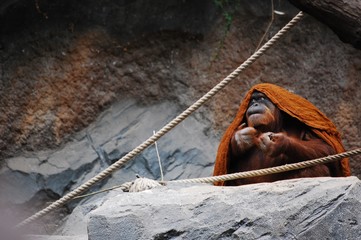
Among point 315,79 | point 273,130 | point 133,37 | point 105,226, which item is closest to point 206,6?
point 133,37

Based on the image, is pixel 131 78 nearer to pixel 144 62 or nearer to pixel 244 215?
pixel 144 62

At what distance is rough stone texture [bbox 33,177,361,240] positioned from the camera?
9.16 feet

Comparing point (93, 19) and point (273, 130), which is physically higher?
point (93, 19)

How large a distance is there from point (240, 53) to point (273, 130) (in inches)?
53.2

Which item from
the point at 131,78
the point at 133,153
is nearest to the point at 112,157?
the point at 131,78

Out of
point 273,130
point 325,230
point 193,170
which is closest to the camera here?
point 325,230

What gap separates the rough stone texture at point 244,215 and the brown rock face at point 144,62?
2.63m

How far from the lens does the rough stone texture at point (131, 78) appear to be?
543 cm

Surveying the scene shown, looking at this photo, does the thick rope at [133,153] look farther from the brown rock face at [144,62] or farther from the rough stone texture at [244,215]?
the brown rock face at [144,62]

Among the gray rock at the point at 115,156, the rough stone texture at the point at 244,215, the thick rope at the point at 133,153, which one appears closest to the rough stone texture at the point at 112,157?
the gray rock at the point at 115,156

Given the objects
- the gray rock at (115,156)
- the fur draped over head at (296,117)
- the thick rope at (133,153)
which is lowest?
the gray rock at (115,156)

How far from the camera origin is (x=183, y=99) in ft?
18.6

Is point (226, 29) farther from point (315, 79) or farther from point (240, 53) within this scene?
point (315, 79)

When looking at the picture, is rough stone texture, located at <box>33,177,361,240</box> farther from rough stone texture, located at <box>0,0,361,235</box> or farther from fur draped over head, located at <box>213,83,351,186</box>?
rough stone texture, located at <box>0,0,361,235</box>
